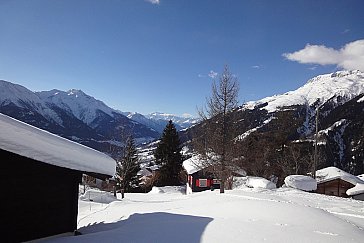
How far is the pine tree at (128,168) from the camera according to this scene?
34156mm

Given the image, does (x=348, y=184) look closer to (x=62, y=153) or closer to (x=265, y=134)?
(x=265, y=134)

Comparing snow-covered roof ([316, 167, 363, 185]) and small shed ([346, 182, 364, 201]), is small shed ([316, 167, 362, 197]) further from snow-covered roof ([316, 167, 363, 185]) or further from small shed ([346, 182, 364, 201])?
small shed ([346, 182, 364, 201])

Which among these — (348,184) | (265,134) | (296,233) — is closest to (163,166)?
(265,134)

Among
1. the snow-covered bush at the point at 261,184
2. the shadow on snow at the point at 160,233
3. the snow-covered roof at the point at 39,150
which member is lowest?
the shadow on snow at the point at 160,233

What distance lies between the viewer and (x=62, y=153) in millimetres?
7883

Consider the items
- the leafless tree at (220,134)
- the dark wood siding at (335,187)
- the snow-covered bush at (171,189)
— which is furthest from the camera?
the snow-covered bush at (171,189)

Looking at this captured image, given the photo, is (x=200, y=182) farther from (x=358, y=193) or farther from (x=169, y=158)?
(x=358, y=193)

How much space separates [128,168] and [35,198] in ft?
90.8

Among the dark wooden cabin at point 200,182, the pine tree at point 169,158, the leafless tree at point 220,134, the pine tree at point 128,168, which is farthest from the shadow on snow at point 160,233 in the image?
the pine tree at point 169,158

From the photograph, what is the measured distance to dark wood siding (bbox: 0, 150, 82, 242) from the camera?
22.5 ft

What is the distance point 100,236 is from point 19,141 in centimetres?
280

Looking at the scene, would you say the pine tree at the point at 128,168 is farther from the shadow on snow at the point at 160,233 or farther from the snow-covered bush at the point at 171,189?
the shadow on snow at the point at 160,233

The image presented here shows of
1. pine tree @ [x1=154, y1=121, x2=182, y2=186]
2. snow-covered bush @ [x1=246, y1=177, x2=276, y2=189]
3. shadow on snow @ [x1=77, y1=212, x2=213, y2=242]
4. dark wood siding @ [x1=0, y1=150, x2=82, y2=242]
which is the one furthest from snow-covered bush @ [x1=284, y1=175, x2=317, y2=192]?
pine tree @ [x1=154, y1=121, x2=182, y2=186]

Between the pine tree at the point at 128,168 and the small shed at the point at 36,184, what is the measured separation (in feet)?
74.9
